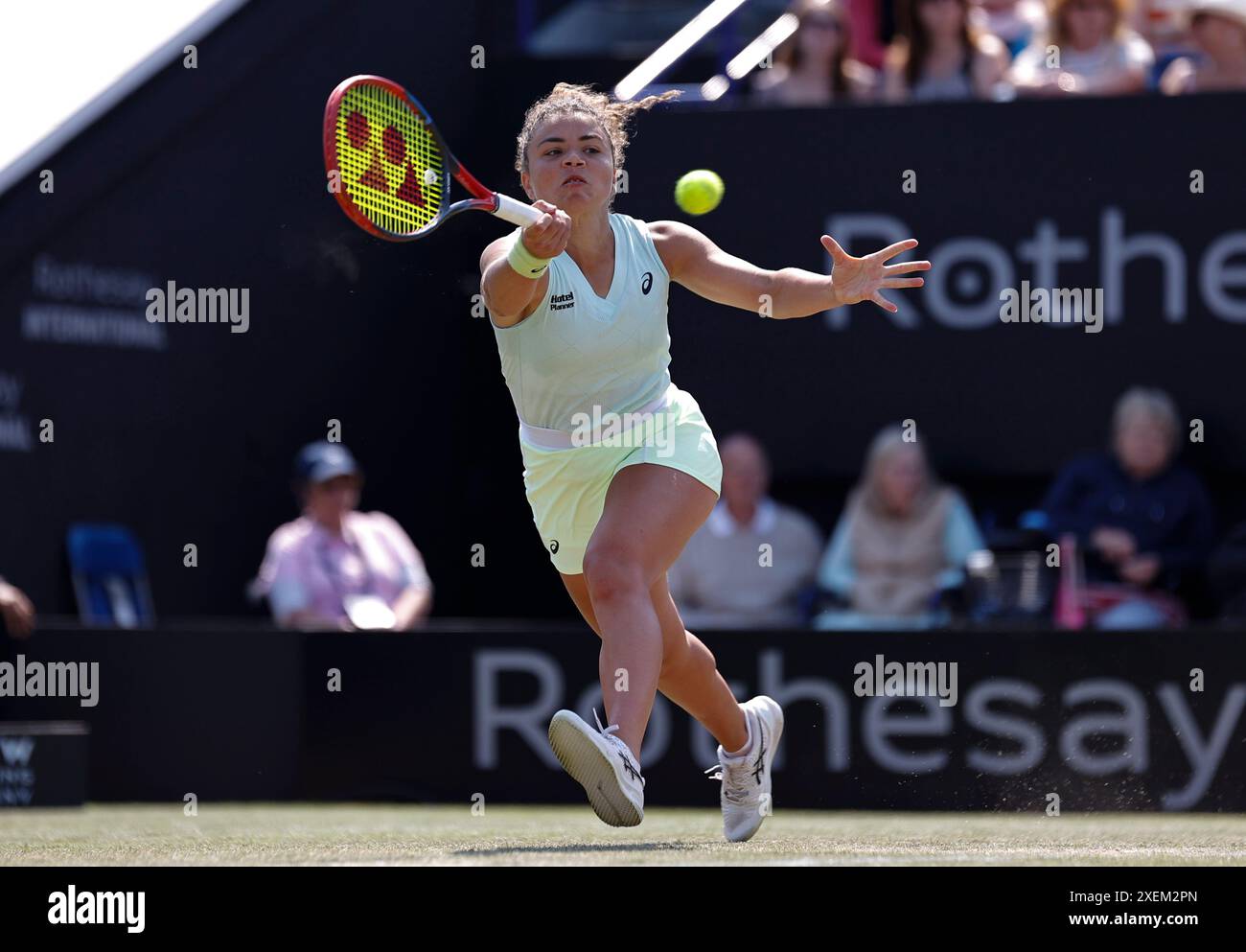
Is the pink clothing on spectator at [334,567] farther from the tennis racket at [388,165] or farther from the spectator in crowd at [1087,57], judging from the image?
the tennis racket at [388,165]

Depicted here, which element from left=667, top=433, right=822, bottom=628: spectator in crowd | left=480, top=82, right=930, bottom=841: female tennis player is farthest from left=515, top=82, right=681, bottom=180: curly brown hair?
left=667, top=433, right=822, bottom=628: spectator in crowd

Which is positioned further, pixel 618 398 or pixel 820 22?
pixel 820 22

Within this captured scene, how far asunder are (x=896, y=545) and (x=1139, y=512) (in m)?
0.87

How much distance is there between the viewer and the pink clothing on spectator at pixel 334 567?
7.90 metres

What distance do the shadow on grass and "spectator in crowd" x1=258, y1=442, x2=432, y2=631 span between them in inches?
131

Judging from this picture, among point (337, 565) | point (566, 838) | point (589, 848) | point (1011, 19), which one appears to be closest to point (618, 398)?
point (589, 848)

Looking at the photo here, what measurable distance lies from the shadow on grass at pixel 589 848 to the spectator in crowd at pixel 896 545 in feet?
9.85

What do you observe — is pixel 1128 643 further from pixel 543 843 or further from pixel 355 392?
pixel 355 392

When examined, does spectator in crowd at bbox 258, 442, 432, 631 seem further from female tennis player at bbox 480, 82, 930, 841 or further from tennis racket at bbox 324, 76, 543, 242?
tennis racket at bbox 324, 76, 543, 242

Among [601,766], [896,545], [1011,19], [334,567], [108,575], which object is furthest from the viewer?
[1011,19]

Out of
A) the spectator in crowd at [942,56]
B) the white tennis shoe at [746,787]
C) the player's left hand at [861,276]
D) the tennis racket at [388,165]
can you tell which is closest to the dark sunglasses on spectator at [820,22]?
the spectator in crowd at [942,56]

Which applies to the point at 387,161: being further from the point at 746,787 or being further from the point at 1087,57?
the point at 1087,57

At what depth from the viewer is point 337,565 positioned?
796 centimetres

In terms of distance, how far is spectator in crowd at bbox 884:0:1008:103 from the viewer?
8.12 meters
